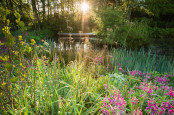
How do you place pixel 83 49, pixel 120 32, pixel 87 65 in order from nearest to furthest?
1. pixel 87 65
2. pixel 83 49
3. pixel 120 32

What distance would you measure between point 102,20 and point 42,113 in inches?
373

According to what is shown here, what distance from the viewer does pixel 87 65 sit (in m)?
3.79

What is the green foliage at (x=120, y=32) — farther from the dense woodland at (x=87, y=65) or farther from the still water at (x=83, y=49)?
the still water at (x=83, y=49)

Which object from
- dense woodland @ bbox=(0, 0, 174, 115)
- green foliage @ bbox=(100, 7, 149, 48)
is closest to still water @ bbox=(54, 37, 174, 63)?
dense woodland @ bbox=(0, 0, 174, 115)

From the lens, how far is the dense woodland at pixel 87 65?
1672 mm

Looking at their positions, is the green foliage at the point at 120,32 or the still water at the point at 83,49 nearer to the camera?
the still water at the point at 83,49

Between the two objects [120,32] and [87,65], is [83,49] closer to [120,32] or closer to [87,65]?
[87,65]

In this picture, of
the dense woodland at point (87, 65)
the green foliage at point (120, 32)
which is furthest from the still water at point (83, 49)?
the green foliage at point (120, 32)

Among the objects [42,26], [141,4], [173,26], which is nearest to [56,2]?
[42,26]

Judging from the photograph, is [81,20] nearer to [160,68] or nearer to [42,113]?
[160,68]

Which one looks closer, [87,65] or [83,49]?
[87,65]

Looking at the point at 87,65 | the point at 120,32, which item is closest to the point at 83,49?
the point at 87,65

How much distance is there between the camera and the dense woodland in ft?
5.49

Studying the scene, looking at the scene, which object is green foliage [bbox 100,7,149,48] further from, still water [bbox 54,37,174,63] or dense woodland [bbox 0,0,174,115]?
still water [bbox 54,37,174,63]
